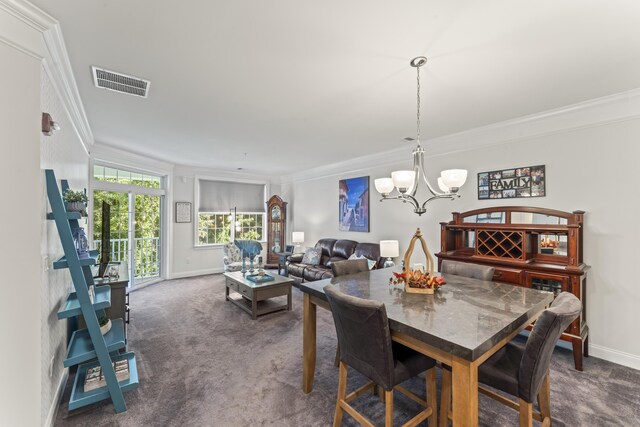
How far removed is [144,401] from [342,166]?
4904 mm

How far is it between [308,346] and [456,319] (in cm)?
124


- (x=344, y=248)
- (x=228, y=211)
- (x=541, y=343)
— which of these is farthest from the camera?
(x=228, y=211)

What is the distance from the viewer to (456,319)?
1.53 meters

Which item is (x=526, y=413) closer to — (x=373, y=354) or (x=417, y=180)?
(x=373, y=354)

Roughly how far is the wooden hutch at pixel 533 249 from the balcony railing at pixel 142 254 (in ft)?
17.9

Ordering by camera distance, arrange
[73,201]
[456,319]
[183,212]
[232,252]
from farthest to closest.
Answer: [183,212] → [232,252] → [73,201] → [456,319]

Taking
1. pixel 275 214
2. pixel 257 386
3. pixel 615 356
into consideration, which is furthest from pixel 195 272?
pixel 615 356

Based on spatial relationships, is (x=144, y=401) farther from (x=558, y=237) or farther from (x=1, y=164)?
(x=558, y=237)

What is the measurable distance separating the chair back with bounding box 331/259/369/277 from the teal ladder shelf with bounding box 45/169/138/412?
72.1 inches

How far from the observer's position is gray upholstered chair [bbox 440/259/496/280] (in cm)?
249

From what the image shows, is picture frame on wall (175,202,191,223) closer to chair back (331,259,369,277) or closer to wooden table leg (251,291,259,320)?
wooden table leg (251,291,259,320)

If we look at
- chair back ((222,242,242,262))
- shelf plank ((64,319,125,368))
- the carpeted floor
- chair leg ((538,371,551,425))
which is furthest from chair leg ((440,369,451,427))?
chair back ((222,242,242,262))

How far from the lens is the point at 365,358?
166 centimetres

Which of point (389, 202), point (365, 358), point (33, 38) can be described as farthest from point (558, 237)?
point (33, 38)
